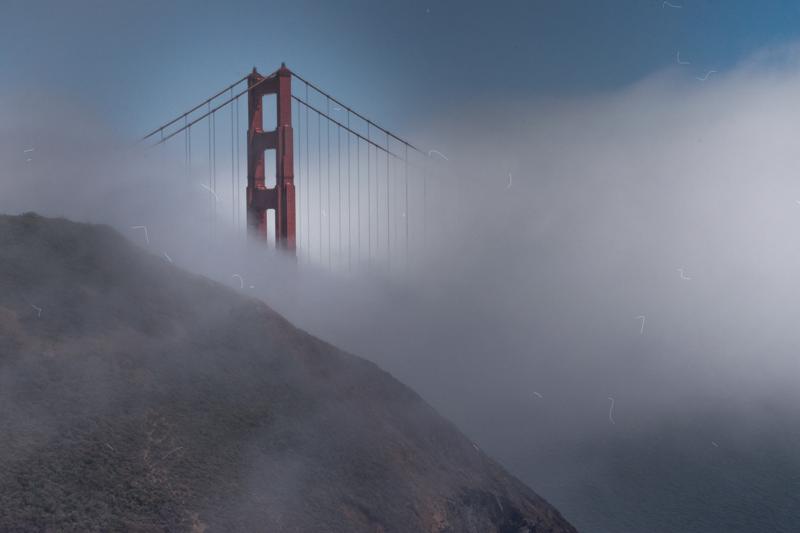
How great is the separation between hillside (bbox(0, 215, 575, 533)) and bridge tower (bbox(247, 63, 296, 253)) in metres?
5.27

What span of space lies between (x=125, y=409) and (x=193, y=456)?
2.00ft

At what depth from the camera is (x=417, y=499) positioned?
5.93 m

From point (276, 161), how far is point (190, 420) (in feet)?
28.5

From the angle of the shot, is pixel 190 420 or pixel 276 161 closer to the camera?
pixel 190 420

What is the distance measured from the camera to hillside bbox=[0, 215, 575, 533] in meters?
4.54

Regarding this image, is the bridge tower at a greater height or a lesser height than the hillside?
greater

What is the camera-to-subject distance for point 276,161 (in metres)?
13.5

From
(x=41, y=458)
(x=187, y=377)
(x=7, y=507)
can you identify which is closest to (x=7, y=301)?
(x=187, y=377)

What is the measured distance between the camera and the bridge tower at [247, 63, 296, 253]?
13.2 meters

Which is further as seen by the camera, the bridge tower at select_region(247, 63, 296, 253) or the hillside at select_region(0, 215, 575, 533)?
the bridge tower at select_region(247, 63, 296, 253)

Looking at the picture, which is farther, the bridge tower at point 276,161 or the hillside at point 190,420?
the bridge tower at point 276,161

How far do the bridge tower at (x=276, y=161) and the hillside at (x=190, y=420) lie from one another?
17.3 ft

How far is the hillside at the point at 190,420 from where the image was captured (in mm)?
4539

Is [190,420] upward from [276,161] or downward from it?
downward
